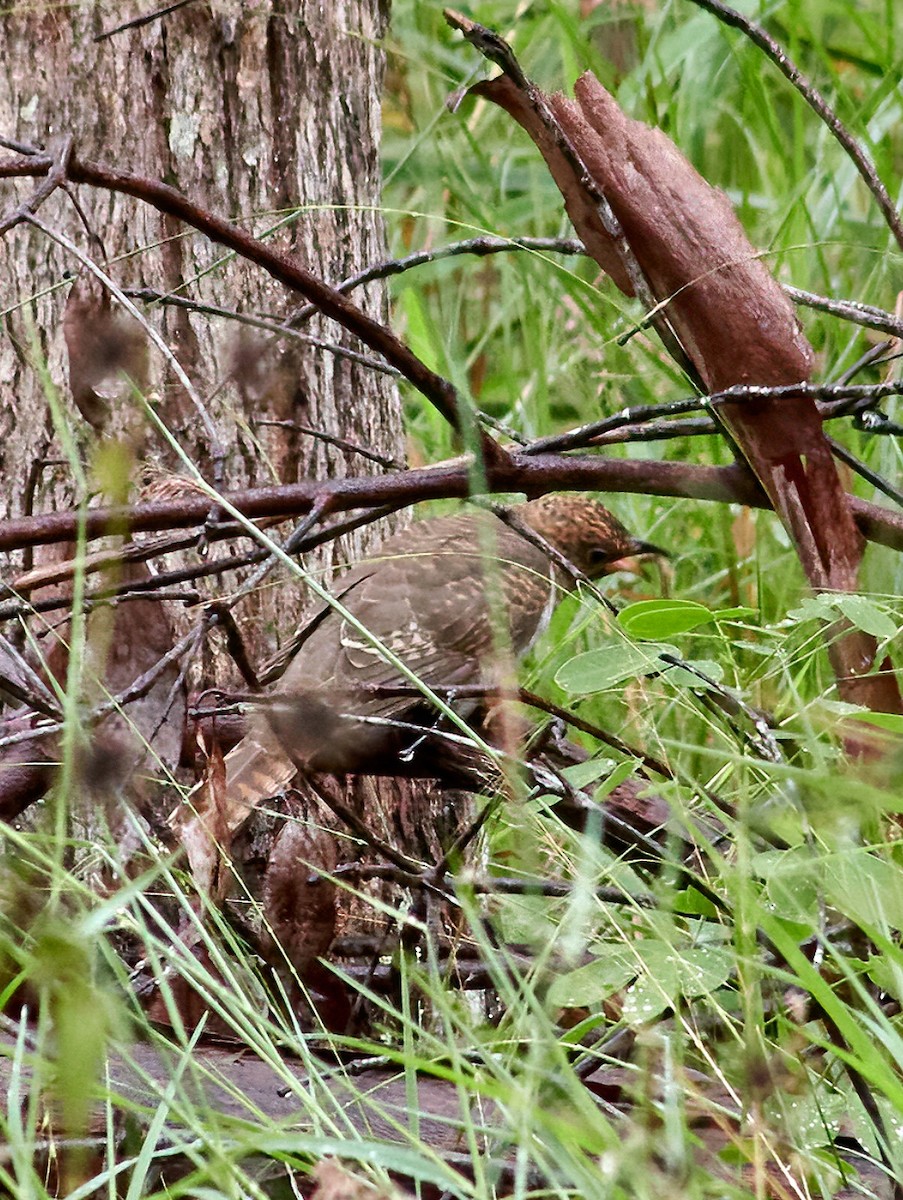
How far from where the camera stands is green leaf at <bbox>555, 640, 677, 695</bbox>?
2176mm

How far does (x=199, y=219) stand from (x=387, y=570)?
224 centimetres

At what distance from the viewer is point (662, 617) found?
2.34 m

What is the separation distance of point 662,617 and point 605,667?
0.52 feet

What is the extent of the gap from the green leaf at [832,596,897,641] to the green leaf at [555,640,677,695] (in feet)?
0.90

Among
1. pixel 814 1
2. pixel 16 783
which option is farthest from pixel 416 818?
pixel 814 1

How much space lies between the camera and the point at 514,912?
2182 mm

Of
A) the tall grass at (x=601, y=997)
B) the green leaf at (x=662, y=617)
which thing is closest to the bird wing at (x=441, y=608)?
the tall grass at (x=601, y=997)

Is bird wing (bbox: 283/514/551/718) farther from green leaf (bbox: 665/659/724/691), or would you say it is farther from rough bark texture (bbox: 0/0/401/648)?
green leaf (bbox: 665/659/724/691)

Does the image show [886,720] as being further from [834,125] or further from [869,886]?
[834,125]

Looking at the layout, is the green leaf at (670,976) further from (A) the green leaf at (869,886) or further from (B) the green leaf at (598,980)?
(A) the green leaf at (869,886)

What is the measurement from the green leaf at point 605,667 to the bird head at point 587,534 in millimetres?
2338

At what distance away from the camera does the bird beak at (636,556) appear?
180 inches

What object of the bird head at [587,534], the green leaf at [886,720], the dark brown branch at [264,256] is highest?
the dark brown branch at [264,256]

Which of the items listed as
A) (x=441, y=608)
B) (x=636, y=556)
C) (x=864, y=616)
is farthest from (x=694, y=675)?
(x=636, y=556)
